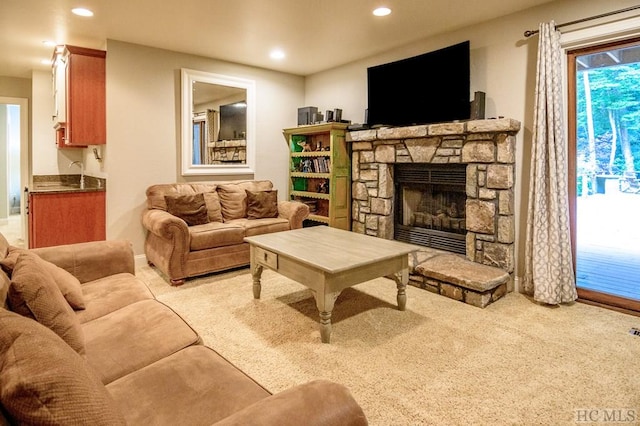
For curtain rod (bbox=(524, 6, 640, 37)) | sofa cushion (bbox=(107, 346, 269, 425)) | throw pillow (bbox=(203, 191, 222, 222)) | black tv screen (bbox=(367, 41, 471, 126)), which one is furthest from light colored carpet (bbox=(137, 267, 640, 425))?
curtain rod (bbox=(524, 6, 640, 37))

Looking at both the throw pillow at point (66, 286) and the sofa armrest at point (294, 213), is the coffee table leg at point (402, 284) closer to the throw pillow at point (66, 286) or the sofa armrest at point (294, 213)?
the sofa armrest at point (294, 213)

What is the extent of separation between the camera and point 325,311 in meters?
2.52

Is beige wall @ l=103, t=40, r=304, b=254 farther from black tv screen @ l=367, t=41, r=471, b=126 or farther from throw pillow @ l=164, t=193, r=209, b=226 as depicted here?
black tv screen @ l=367, t=41, r=471, b=126

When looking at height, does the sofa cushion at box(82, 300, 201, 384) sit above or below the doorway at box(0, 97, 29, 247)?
below

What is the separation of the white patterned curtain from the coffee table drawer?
2203 mm

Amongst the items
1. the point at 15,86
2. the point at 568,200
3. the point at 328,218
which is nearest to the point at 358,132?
the point at 328,218

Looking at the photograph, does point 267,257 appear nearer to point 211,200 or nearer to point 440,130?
point 211,200

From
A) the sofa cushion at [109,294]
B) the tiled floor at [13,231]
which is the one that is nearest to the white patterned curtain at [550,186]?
the sofa cushion at [109,294]

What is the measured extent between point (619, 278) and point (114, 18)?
196 inches

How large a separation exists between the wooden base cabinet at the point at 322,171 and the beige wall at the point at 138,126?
1.36 meters

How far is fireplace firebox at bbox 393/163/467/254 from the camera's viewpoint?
4.15m

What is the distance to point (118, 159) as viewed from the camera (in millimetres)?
4285

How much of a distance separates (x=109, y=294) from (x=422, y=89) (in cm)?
347

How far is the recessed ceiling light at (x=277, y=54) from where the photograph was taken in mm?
4641
